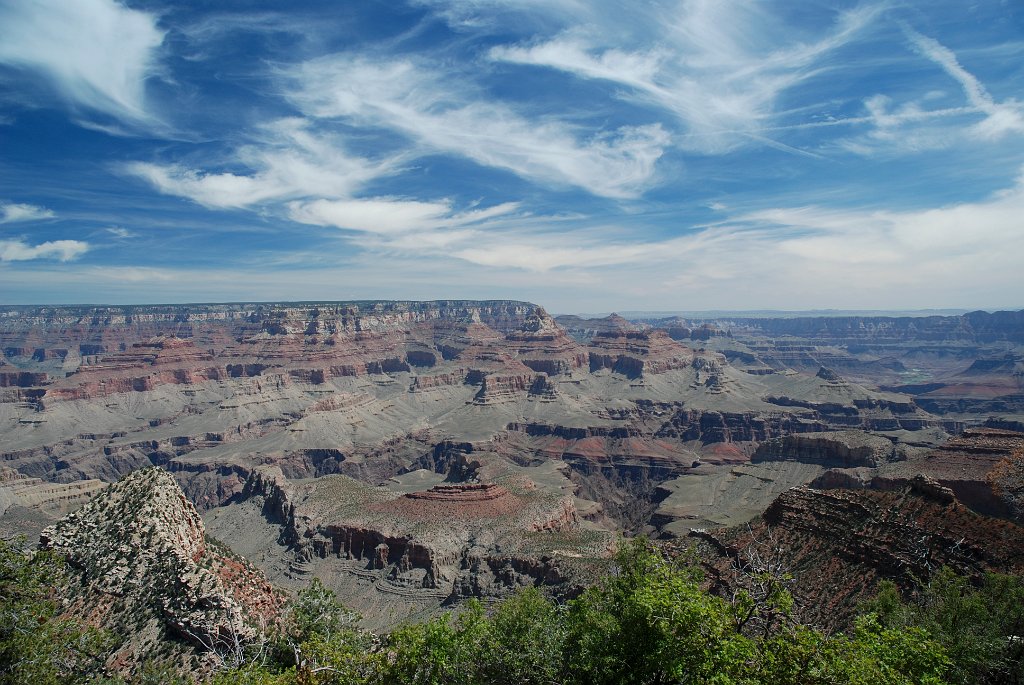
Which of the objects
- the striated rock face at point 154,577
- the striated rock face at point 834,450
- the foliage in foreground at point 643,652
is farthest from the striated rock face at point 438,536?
the striated rock face at point 834,450

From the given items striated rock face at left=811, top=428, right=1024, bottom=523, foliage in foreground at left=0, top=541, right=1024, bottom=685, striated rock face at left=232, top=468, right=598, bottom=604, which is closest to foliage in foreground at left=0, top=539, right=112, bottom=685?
foliage in foreground at left=0, top=541, right=1024, bottom=685

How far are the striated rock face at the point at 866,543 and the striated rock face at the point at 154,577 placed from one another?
35.3 m

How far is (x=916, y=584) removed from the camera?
43.6 meters

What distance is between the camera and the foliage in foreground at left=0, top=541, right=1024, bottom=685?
1909cm

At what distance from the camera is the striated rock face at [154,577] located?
1217 inches

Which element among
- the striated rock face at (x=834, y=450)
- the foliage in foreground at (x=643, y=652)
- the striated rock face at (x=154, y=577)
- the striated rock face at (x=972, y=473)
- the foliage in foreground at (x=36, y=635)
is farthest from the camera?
the striated rock face at (x=834, y=450)

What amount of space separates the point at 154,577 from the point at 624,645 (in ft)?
93.0

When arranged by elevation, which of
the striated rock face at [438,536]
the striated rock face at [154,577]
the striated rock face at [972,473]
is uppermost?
the striated rock face at [154,577]

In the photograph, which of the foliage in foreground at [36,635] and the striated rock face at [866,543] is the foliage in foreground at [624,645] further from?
the striated rock face at [866,543]

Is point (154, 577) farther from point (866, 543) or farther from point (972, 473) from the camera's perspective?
point (972, 473)

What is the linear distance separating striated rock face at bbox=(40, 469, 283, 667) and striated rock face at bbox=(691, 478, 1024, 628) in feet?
116

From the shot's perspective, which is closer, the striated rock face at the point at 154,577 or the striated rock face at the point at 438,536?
the striated rock face at the point at 154,577

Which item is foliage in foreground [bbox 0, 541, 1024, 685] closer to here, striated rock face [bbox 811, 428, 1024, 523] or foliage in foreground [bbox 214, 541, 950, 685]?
foliage in foreground [bbox 214, 541, 950, 685]

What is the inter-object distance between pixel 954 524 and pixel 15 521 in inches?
4665
